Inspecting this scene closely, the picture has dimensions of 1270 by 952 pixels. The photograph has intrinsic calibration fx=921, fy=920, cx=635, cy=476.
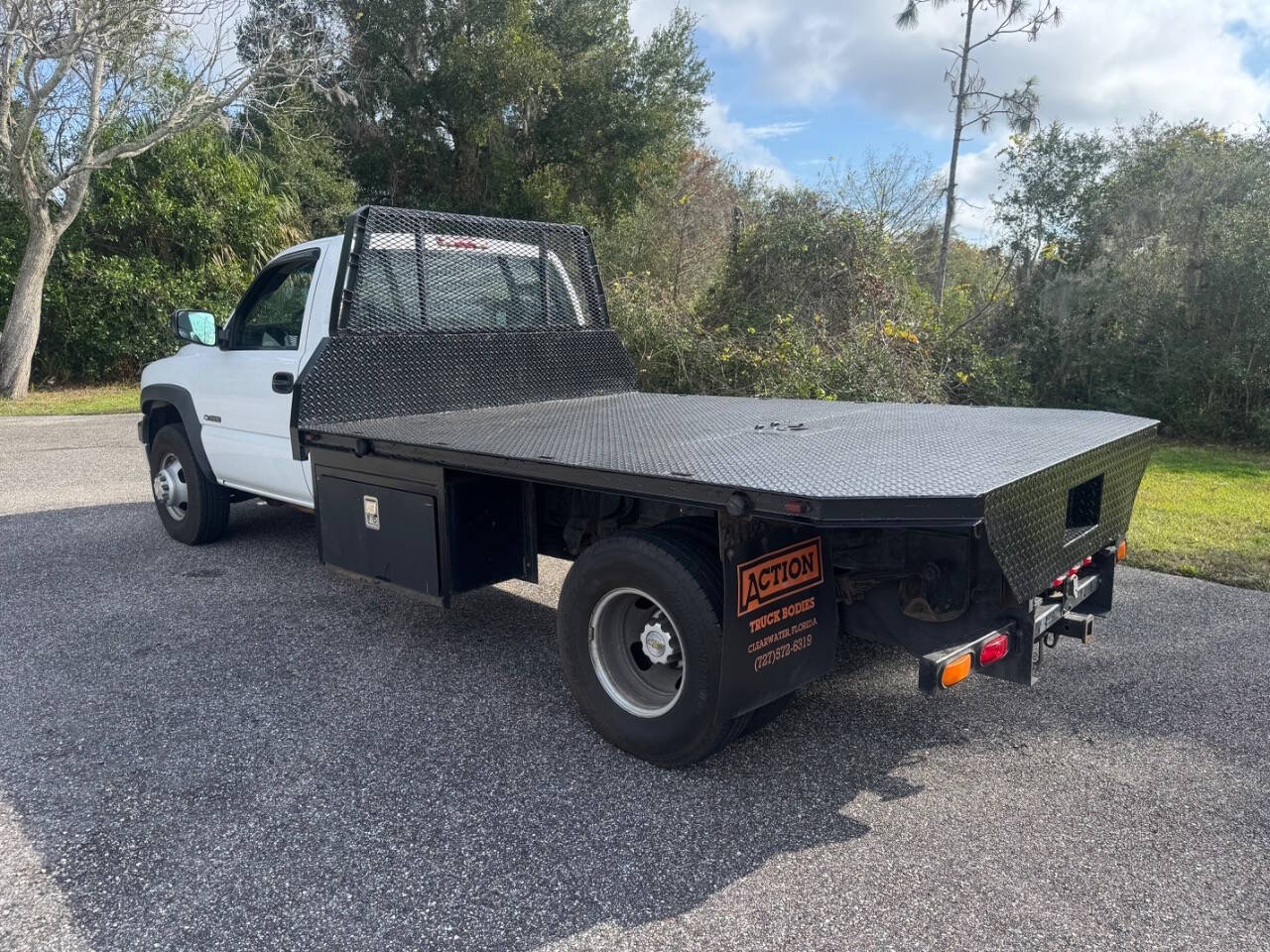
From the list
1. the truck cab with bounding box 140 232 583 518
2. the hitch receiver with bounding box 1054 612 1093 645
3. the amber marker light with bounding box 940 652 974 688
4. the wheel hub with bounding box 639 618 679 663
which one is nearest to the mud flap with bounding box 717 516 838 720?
the wheel hub with bounding box 639 618 679 663

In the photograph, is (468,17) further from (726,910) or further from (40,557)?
(726,910)

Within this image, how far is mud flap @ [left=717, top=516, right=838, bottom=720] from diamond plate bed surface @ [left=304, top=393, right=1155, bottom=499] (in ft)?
0.83

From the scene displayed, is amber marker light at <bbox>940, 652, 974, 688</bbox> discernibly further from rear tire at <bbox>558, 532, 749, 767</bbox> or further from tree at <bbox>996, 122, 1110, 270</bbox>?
tree at <bbox>996, 122, 1110, 270</bbox>

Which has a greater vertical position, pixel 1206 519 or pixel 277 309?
pixel 277 309

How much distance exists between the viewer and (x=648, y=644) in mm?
3459

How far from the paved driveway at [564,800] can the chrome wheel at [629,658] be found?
0.27 m

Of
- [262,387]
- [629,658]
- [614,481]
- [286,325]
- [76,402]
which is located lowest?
[629,658]

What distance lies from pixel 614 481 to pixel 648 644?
0.67 m

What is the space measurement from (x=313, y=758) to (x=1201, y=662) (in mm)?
4163

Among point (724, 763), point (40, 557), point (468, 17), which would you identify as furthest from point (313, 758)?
point (468, 17)

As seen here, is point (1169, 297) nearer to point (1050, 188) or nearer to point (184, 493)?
point (1050, 188)

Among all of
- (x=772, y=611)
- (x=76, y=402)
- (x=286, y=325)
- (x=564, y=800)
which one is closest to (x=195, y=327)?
(x=286, y=325)

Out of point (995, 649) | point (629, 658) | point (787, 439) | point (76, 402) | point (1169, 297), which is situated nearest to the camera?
point (995, 649)

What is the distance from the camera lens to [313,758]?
3.55 meters
